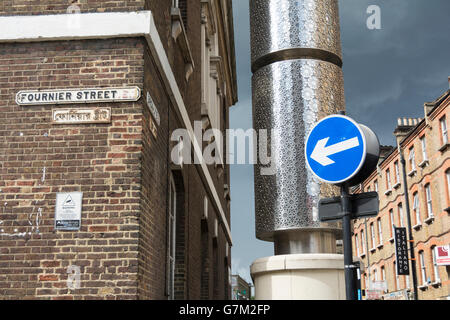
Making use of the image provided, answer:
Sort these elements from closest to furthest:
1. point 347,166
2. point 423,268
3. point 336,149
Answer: point 347,166 → point 336,149 → point 423,268

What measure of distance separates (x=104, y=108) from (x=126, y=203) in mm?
1068

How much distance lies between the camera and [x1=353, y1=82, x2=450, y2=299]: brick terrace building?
87.0ft

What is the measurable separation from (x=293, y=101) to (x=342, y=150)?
1.66m

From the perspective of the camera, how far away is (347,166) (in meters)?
3.78

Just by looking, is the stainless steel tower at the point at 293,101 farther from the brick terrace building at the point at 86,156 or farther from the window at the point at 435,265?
the window at the point at 435,265

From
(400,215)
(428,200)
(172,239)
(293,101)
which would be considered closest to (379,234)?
(400,215)

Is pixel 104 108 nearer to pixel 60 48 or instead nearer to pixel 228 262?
pixel 60 48

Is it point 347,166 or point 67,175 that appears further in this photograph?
point 67,175

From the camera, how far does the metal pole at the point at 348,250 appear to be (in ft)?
11.6

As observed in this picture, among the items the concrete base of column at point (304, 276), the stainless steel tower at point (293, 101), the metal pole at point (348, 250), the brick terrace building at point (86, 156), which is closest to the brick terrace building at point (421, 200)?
the stainless steel tower at point (293, 101)

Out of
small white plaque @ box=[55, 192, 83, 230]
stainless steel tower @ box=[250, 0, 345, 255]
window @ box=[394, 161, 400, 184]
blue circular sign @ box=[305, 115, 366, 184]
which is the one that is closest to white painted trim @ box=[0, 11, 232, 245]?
stainless steel tower @ box=[250, 0, 345, 255]

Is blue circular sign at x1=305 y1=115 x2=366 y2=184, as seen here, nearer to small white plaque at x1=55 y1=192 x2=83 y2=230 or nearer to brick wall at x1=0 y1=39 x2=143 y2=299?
brick wall at x1=0 y1=39 x2=143 y2=299

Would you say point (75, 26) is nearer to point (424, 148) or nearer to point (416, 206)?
point (424, 148)

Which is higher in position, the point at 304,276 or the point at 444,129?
the point at 444,129
